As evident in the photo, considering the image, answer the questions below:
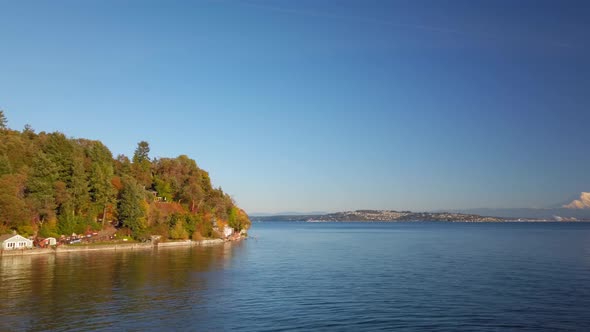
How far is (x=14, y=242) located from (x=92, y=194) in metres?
28.9

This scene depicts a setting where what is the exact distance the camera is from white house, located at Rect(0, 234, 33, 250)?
300 feet

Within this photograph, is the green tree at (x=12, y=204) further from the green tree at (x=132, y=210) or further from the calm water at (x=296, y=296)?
the green tree at (x=132, y=210)

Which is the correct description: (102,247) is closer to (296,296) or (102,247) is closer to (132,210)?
(132,210)

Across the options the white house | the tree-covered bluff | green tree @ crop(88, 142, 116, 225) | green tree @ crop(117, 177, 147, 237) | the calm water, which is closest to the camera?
the calm water

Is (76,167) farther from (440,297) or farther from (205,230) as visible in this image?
(440,297)

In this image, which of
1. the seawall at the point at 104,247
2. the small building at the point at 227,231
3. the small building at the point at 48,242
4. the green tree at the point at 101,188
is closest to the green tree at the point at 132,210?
the green tree at the point at 101,188

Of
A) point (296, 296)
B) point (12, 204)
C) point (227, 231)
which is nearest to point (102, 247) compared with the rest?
point (12, 204)

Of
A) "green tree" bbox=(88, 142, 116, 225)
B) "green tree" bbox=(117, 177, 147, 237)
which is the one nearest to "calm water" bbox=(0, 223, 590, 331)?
"green tree" bbox=(88, 142, 116, 225)

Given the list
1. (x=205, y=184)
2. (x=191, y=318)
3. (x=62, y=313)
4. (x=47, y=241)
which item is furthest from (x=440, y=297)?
(x=205, y=184)

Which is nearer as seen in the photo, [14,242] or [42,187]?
[14,242]

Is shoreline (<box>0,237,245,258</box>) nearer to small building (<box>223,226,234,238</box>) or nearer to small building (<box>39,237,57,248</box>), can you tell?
small building (<box>39,237,57,248</box>)

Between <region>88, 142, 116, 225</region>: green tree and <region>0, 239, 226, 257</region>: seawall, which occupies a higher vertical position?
<region>88, 142, 116, 225</region>: green tree

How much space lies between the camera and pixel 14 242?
93.1 metres

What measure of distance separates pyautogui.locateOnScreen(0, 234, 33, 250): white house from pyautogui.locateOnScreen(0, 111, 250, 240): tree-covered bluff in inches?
197
